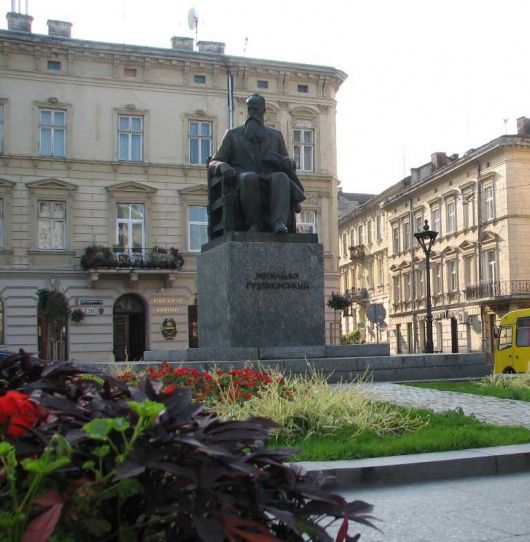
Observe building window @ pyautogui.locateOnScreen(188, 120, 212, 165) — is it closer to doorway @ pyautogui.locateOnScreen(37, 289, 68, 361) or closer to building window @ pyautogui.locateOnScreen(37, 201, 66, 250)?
building window @ pyautogui.locateOnScreen(37, 201, 66, 250)

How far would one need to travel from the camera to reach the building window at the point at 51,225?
36250 mm

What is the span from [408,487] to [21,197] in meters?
32.0

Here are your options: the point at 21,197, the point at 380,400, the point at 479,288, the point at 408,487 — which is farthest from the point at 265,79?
the point at 408,487

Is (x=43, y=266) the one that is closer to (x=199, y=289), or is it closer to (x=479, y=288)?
(x=199, y=289)

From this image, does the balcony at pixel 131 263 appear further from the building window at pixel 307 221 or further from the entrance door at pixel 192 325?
the building window at pixel 307 221

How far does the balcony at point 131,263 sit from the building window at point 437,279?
27131 mm

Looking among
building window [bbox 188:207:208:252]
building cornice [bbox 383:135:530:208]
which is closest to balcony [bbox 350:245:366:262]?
building cornice [bbox 383:135:530:208]

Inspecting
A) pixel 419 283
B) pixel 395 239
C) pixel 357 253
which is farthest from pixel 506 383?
pixel 357 253

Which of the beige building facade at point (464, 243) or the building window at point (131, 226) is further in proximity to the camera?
the beige building facade at point (464, 243)

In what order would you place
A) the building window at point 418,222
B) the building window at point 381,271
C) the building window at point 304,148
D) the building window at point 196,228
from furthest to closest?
the building window at point 381,271
the building window at point 418,222
the building window at point 304,148
the building window at point 196,228

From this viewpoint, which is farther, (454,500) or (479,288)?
(479,288)

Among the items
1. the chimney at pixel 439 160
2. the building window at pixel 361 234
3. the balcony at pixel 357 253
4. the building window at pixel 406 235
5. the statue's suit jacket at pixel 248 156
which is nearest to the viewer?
the statue's suit jacket at pixel 248 156

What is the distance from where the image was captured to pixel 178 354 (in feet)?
46.7

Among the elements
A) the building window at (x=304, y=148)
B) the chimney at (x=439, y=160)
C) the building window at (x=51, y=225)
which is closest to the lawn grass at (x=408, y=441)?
the building window at (x=51, y=225)
